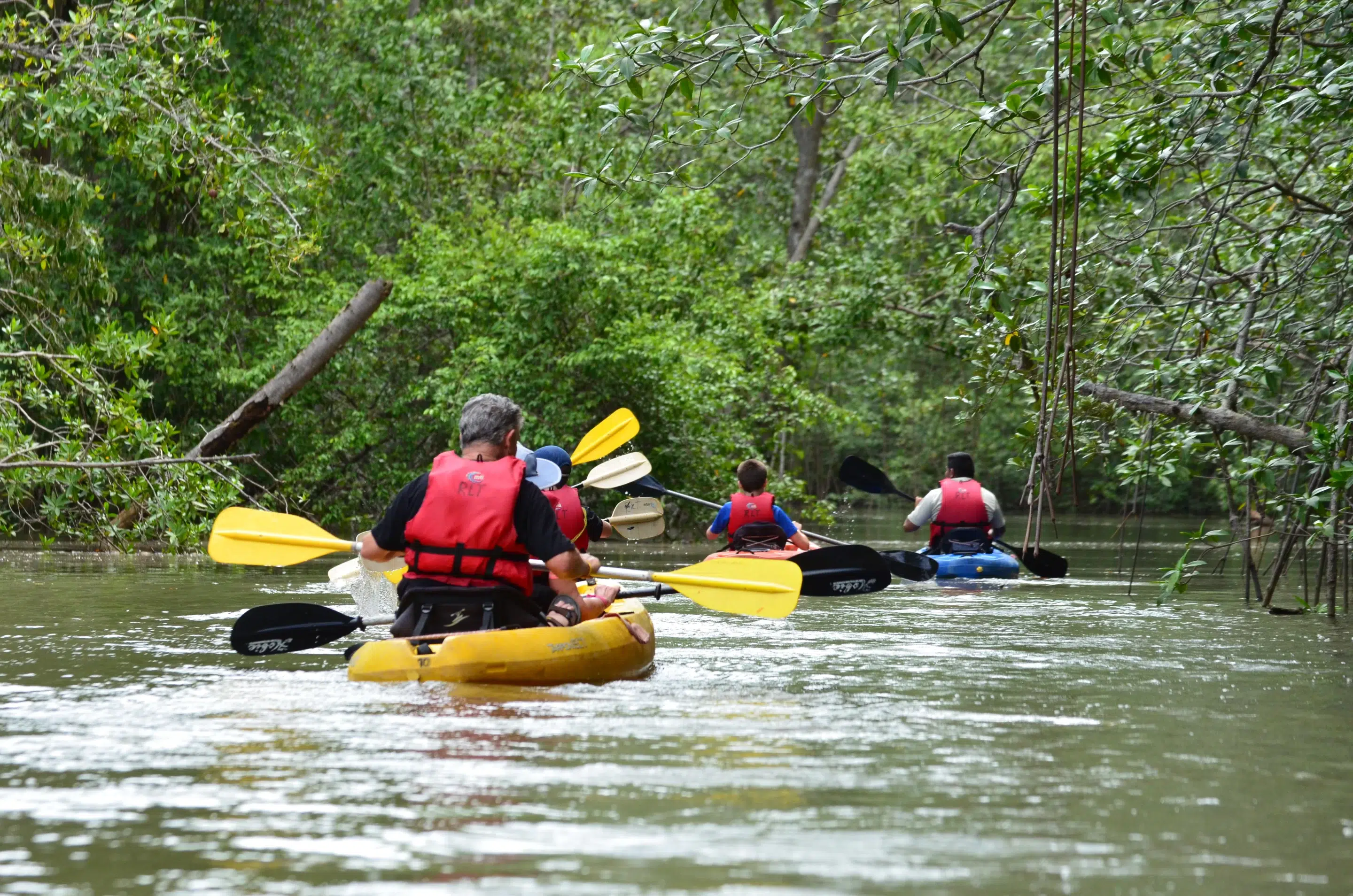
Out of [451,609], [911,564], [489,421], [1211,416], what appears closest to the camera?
[451,609]

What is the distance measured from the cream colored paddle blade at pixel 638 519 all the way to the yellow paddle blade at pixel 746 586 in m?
1.89

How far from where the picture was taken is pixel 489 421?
6.20 metres

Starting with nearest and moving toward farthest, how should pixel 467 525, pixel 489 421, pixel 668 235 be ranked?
pixel 467 525 → pixel 489 421 → pixel 668 235

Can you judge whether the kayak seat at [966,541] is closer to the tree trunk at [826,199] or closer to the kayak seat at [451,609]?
the kayak seat at [451,609]

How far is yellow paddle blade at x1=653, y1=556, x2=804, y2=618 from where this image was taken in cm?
714

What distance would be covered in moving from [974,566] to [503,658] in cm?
723

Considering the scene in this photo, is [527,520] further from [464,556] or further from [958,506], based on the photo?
[958,506]

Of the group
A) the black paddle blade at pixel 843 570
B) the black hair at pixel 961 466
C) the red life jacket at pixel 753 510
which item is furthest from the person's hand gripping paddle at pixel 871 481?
the black paddle blade at pixel 843 570

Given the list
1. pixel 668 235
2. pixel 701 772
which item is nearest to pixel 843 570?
pixel 701 772

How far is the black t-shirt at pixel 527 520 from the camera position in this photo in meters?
6.01

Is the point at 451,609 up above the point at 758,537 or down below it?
below

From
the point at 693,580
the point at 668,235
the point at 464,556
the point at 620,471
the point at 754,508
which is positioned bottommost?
the point at 693,580

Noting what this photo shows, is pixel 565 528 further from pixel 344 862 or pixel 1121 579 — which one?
pixel 1121 579

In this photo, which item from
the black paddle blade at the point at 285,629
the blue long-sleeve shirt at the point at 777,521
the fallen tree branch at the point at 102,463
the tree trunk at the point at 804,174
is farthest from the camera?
the tree trunk at the point at 804,174
